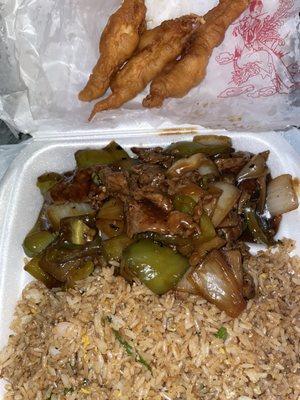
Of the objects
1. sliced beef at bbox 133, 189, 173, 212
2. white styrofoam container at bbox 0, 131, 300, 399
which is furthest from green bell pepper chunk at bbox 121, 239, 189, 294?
white styrofoam container at bbox 0, 131, 300, 399

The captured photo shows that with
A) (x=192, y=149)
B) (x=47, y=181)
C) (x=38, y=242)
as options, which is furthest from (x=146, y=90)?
(x=38, y=242)

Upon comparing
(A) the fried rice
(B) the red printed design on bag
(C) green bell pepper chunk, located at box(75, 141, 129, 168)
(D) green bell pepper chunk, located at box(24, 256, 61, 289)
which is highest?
(B) the red printed design on bag

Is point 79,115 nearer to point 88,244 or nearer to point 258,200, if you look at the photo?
point 88,244

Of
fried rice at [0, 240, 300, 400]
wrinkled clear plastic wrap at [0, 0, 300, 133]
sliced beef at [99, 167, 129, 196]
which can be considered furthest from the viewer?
wrinkled clear plastic wrap at [0, 0, 300, 133]

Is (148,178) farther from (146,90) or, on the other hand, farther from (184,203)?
(146,90)

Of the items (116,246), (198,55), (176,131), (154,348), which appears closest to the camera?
(154,348)

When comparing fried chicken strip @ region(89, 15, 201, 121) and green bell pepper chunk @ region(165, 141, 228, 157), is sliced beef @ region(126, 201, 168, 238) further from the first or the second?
fried chicken strip @ region(89, 15, 201, 121)

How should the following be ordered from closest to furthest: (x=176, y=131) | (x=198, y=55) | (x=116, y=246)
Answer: (x=116, y=246) < (x=198, y=55) < (x=176, y=131)
